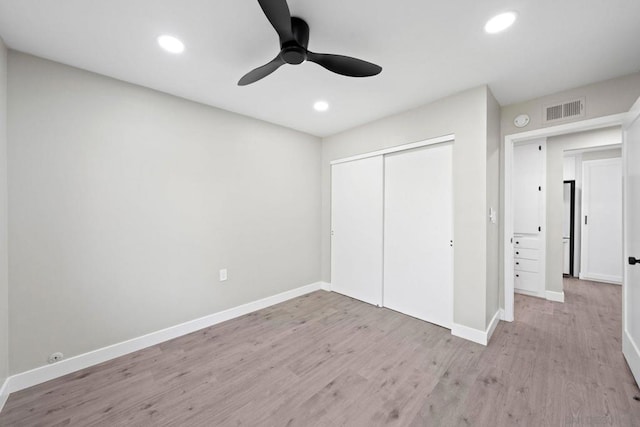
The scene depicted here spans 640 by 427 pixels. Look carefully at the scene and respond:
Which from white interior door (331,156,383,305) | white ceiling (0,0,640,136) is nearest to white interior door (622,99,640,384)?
white ceiling (0,0,640,136)

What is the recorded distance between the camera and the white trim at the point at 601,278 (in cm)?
416

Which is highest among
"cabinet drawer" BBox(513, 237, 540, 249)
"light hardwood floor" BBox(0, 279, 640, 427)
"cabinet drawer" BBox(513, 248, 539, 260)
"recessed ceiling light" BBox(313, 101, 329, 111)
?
"recessed ceiling light" BBox(313, 101, 329, 111)

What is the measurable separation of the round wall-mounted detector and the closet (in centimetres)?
81

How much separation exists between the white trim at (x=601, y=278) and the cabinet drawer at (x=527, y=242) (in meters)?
1.96

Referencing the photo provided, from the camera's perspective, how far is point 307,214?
3.86 m

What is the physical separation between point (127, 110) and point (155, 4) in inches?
46.9

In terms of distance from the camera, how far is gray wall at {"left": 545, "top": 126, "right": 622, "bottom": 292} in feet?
11.1

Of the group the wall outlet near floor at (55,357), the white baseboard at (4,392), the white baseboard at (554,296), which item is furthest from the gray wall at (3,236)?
the white baseboard at (554,296)

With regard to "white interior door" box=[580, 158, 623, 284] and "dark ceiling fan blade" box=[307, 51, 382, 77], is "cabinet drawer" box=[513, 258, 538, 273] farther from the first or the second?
"dark ceiling fan blade" box=[307, 51, 382, 77]

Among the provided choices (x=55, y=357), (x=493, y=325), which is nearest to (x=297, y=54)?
(x=55, y=357)

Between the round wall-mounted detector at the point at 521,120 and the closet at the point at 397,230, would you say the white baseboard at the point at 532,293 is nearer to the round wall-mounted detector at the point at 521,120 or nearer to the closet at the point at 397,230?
the closet at the point at 397,230

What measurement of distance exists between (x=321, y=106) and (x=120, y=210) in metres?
2.26

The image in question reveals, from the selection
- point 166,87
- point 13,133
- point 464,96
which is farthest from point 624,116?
point 13,133

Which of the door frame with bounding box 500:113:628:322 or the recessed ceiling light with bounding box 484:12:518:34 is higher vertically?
the recessed ceiling light with bounding box 484:12:518:34
